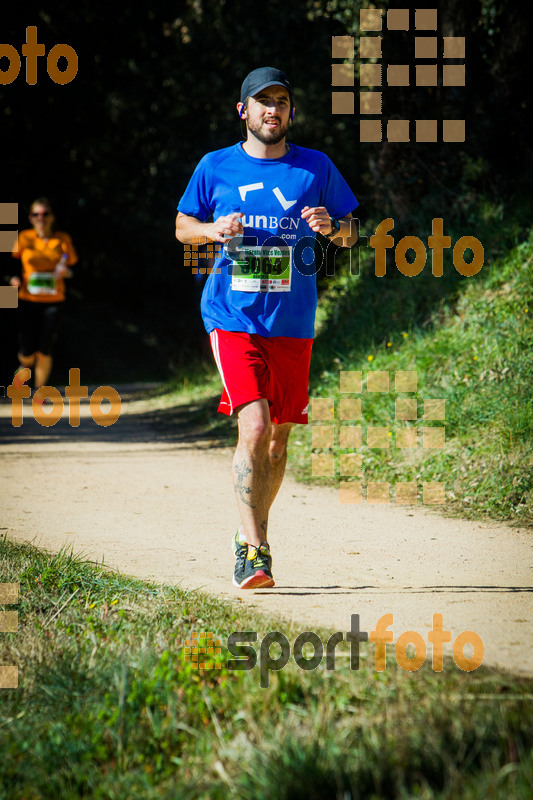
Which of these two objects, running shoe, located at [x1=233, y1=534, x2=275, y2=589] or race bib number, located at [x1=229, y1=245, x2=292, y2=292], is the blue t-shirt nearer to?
race bib number, located at [x1=229, y1=245, x2=292, y2=292]

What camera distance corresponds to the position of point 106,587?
13.2 feet

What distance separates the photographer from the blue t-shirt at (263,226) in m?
4.24

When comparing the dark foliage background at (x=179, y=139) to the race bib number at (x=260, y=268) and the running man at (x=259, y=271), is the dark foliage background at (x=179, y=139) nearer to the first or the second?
the running man at (x=259, y=271)

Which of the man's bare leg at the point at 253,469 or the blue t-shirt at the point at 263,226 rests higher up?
the blue t-shirt at the point at 263,226

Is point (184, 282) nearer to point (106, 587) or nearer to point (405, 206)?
point (405, 206)

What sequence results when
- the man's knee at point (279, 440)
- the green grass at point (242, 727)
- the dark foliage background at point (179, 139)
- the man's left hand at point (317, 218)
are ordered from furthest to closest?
the dark foliage background at point (179, 139) < the man's knee at point (279, 440) < the man's left hand at point (317, 218) < the green grass at point (242, 727)

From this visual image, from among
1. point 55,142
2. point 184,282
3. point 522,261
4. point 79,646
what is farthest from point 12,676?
point 184,282

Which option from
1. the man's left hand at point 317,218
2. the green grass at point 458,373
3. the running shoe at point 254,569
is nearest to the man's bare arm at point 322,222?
the man's left hand at point 317,218

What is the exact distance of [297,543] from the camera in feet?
17.6

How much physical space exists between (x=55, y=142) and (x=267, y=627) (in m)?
14.7

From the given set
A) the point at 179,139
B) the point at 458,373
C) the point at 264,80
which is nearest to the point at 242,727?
the point at 264,80

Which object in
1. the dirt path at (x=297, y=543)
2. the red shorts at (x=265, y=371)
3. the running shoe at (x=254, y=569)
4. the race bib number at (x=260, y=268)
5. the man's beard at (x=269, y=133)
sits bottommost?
the dirt path at (x=297, y=543)

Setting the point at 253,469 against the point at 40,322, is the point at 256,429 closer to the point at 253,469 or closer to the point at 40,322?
the point at 253,469

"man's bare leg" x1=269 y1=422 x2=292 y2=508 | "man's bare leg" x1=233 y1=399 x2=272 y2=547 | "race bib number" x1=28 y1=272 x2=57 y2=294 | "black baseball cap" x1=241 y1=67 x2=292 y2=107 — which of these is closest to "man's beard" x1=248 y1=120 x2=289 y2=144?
"black baseball cap" x1=241 y1=67 x2=292 y2=107
